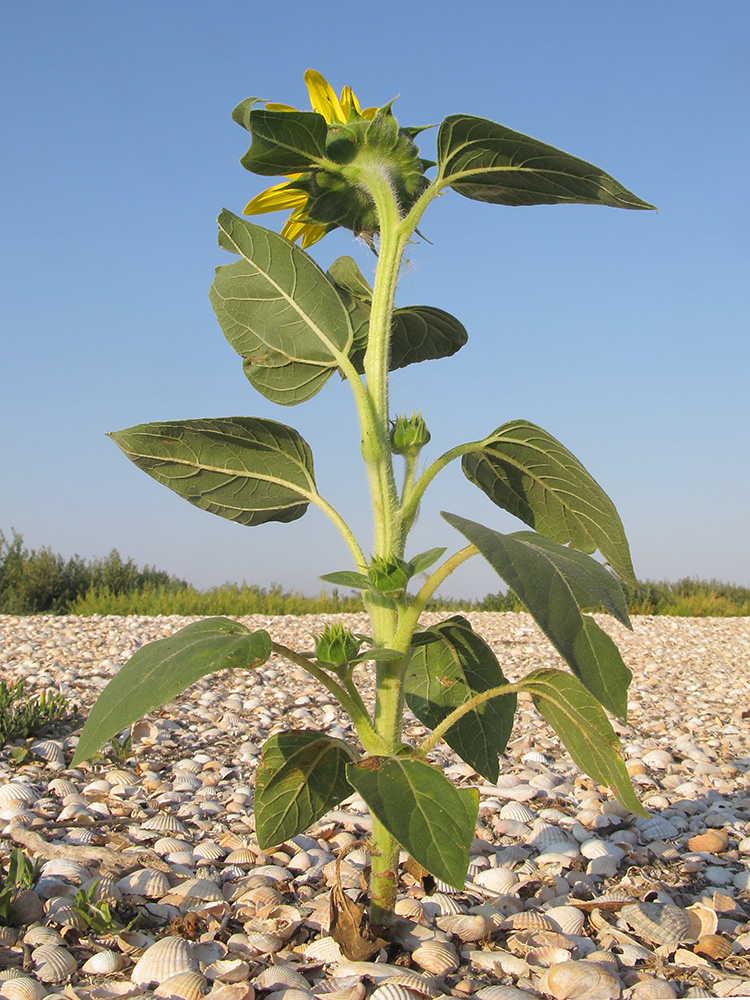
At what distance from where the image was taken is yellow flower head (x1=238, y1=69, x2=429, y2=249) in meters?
1.52

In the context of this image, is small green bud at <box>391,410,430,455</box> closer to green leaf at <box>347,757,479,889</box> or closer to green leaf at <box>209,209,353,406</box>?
green leaf at <box>209,209,353,406</box>

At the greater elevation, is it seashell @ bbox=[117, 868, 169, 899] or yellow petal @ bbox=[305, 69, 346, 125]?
yellow petal @ bbox=[305, 69, 346, 125]

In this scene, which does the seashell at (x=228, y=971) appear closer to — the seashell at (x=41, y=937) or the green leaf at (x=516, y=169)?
the seashell at (x=41, y=937)

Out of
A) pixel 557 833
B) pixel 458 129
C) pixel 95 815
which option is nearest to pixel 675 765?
pixel 557 833

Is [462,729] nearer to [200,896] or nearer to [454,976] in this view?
[454,976]

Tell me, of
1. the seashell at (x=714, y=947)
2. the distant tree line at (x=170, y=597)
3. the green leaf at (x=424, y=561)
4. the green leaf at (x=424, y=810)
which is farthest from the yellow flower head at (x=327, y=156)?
the distant tree line at (x=170, y=597)

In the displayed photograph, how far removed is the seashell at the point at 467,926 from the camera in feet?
5.82

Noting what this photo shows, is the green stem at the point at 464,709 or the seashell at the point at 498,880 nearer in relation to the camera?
the green stem at the point at 464,709

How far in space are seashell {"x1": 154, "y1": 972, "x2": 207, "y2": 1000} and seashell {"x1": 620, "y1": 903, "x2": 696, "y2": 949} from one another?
101 centimetres

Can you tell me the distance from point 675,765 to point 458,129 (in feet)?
9.69

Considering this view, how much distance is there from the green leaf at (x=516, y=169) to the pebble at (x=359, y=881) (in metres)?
1.54

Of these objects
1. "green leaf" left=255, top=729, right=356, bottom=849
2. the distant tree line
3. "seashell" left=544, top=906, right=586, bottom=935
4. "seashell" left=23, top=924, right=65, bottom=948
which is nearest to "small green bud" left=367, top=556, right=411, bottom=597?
"green leaf" left=255, top=729, right=356, bottom=849

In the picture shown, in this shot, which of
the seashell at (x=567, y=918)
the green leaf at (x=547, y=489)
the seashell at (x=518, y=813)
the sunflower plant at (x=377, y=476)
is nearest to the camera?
the sunflower plant at (x=377, y=476)

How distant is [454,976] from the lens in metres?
1.62
